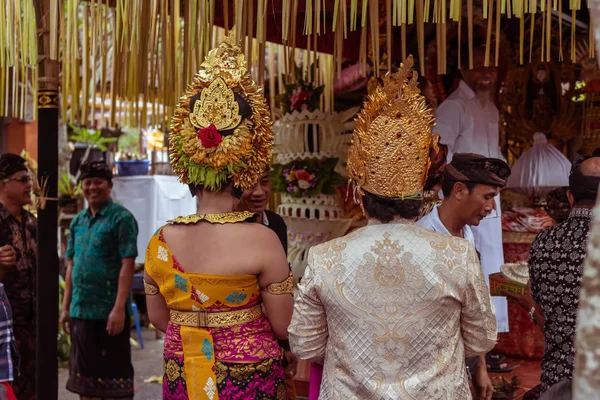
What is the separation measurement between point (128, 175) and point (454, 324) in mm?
8625

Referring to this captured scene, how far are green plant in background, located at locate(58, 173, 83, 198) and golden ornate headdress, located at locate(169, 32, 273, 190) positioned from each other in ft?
25.7

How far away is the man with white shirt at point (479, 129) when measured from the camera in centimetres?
428

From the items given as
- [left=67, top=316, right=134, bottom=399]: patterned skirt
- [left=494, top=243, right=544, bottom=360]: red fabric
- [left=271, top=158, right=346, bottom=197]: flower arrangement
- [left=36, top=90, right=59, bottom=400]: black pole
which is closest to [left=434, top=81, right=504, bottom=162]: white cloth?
[left=271, top=158, right=346, bottom=197]: flower arrangement

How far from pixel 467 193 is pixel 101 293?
2.75 m

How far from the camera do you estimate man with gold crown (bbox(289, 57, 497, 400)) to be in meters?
2.19

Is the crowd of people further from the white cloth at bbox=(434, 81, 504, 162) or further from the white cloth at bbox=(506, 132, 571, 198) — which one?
the white cloth at bbox=(506, 132, 571, 198)

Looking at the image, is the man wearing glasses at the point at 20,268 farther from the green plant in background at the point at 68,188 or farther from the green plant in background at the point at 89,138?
the green plant in background at the point at 89,138

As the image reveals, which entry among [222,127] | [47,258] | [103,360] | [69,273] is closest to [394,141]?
[222,127]

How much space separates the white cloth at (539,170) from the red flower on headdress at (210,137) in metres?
3.18

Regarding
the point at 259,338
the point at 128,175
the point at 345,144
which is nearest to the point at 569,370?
the point at 259,338

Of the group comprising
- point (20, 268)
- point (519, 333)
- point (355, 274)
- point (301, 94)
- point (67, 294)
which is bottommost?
point (519, 333)

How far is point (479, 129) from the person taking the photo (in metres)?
4.43

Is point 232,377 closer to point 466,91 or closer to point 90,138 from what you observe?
point 466,91

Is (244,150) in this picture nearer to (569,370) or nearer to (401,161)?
(401,161)
